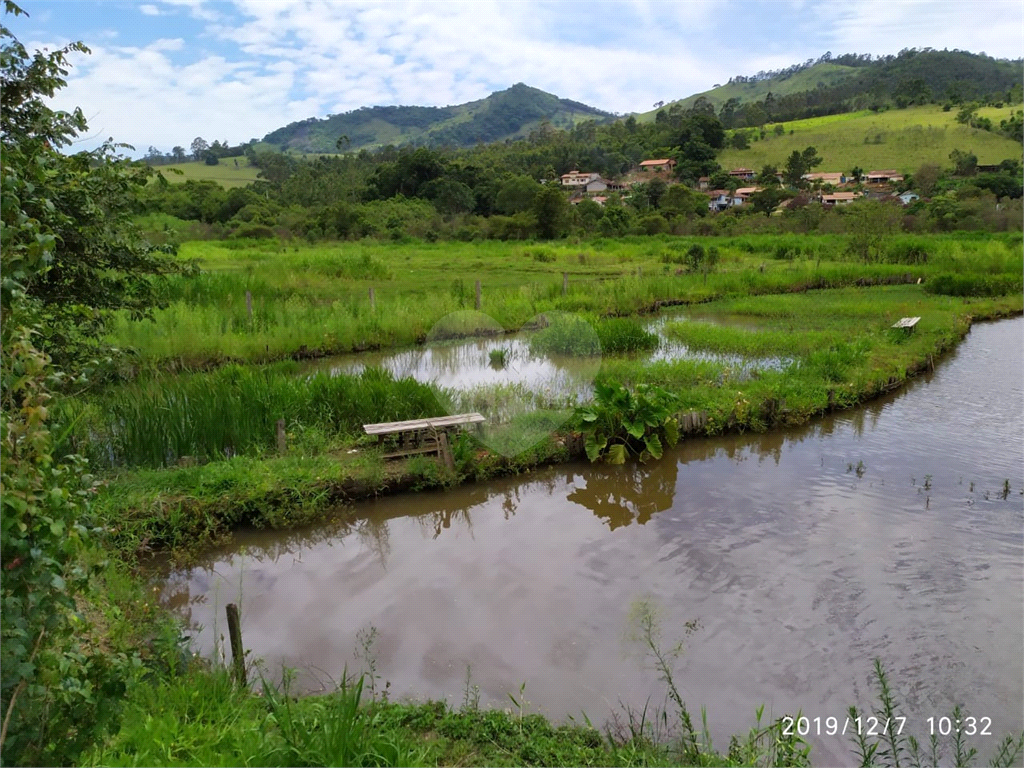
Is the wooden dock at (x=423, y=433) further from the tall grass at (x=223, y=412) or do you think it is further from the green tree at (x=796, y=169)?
the green tree at (x=796, y=169)

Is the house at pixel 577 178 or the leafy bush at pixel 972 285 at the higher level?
the house at pixel 577 178

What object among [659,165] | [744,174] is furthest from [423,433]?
[659,165]

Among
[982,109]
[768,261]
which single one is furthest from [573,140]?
[768,261]

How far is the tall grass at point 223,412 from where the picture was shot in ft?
22.7

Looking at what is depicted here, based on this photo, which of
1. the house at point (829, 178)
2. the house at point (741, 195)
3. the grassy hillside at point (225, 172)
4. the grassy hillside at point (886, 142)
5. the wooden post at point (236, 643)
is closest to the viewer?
the wooden post at point (236, 643)

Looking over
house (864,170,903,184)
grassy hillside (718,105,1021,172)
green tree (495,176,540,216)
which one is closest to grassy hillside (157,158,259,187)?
green tree (495,176,540,216)

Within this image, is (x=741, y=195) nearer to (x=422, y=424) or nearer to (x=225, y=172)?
(x=225, y=172)

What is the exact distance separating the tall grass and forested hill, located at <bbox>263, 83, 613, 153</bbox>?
104224 mm

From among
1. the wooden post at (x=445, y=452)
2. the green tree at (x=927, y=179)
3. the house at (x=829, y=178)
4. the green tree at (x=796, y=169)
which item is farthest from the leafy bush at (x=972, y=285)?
the house at (x=829, y=178)

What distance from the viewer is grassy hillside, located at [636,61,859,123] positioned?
5084 inches

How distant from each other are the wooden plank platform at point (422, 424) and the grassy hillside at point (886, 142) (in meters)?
58.0

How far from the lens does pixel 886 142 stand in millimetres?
64750

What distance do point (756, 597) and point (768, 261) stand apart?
2335cm

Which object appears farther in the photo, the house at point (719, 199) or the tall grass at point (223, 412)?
the house at point (719, 199)
